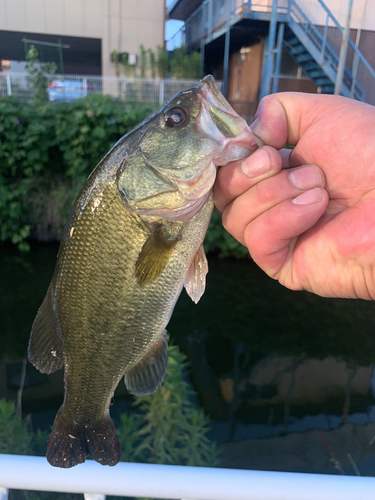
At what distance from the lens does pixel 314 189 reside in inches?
53.4

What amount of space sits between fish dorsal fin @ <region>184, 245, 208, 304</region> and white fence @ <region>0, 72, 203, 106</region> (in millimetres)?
9460

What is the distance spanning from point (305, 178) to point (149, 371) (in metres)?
1.05

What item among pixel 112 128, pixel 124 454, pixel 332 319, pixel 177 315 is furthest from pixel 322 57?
pixel 124 454

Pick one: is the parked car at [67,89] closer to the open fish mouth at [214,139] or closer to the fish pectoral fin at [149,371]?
the open fish mouth at [214,139]

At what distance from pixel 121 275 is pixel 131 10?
52.0ft

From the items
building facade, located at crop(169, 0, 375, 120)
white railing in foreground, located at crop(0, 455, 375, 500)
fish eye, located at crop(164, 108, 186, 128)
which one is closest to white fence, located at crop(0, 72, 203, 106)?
building facade, located at crop(169, 0, 375, 120)

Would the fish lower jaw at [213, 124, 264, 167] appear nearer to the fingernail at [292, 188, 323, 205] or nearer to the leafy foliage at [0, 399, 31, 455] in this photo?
the fingernail at [292, 188, 323, 205]

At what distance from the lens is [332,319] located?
6.15 metres

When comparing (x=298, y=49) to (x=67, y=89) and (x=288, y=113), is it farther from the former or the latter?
(x=288, y=113)

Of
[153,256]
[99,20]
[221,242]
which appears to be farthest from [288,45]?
[153,256]

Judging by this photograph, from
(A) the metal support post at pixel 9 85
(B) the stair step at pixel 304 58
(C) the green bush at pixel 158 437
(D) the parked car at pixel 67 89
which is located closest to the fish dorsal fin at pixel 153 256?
(C) the green bush at pixel 158 437

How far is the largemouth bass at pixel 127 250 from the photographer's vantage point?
1.33 m

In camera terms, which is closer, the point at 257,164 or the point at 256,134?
the point at 257,164

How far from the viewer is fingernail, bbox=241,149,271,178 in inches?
52.6
